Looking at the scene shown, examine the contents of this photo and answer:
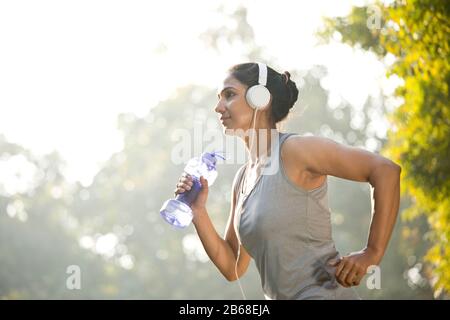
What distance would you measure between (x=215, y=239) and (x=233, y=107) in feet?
1.93

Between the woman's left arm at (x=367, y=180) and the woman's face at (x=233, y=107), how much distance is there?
20.0 inches

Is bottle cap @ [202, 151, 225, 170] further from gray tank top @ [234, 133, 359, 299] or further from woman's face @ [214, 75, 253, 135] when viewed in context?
gray tank top @ [234, 133, 359, 299]

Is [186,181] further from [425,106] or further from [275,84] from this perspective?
[425,106]

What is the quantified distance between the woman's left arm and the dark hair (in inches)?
21.8

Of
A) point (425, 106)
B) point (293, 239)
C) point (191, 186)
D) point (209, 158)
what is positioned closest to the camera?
point (293, 239)

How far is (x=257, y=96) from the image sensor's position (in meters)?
3.01

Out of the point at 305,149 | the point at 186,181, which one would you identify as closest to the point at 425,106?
the point at 186,181

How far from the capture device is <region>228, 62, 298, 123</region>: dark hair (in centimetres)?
308

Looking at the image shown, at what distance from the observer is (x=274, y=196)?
105 inches

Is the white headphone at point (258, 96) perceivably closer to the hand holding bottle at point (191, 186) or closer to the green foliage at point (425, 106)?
the hand holding bottle at point (191, 186)

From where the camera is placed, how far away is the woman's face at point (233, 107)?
10.0 feet

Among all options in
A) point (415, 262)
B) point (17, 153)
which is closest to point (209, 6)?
point (17, 153)

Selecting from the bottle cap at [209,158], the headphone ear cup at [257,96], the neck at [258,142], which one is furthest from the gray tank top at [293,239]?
the bottle cap at [209,158]
